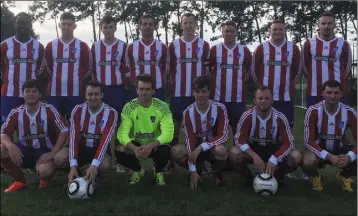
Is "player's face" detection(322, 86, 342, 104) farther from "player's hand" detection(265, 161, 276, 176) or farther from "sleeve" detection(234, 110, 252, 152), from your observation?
"player's hand" detection(265, 161, 276, 176)

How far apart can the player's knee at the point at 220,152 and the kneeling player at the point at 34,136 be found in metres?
1.60

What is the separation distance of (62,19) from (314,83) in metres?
3.20

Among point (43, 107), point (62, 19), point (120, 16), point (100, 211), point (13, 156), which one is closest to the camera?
point (100, 211)

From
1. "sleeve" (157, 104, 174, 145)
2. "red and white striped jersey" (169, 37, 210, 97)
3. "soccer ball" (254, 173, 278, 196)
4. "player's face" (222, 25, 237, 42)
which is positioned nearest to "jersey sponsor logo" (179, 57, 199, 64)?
"red and white striped jersey" (169, 37, 210, 97)

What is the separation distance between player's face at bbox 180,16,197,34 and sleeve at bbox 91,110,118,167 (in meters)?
1.46

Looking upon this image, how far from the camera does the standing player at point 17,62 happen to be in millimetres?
4648

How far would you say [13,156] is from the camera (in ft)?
12.4

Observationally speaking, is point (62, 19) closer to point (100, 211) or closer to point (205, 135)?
point (205, 135)

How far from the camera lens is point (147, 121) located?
4.13 meters

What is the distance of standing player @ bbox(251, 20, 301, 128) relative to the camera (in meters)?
4.71

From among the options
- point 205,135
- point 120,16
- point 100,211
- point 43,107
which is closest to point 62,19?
point 43,107

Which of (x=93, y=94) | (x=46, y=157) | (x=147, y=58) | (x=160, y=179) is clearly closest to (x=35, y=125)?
(x=46, y=157)

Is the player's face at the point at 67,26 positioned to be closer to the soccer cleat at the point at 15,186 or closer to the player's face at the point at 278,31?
the soccer cleat at the point at 15,186

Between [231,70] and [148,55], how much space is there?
3.46 feet
